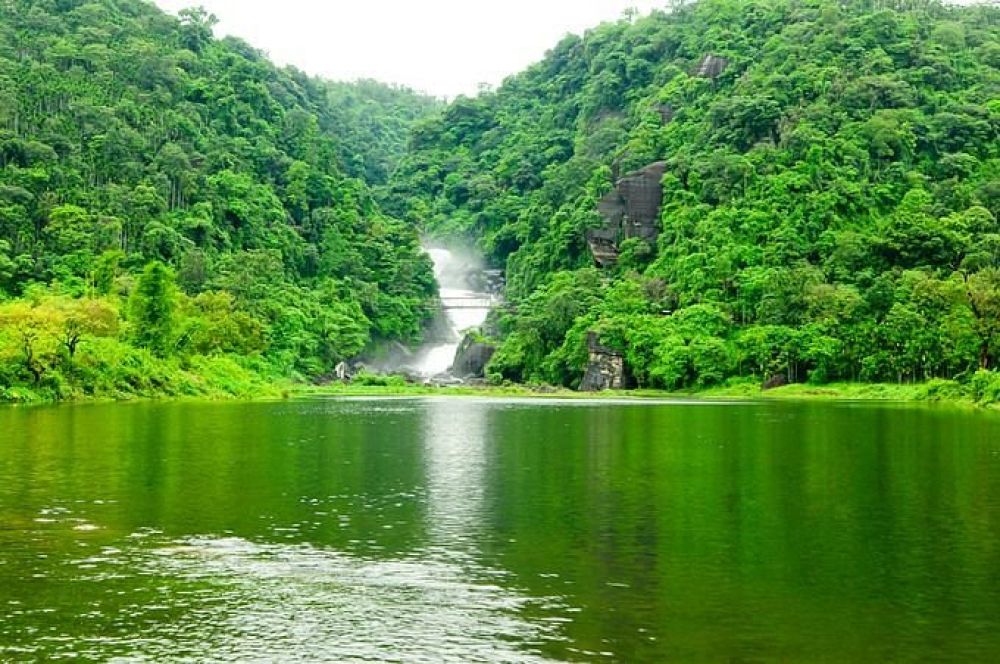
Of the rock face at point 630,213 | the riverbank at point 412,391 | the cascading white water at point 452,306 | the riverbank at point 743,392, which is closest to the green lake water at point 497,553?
the riverbank at point 412,391

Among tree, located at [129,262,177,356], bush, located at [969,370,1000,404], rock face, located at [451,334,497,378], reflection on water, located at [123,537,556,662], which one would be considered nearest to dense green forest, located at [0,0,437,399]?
tree, located at [129,262,177,356]

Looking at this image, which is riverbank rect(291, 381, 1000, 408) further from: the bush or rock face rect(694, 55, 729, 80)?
rock face rect(694, 55, 729, 80)

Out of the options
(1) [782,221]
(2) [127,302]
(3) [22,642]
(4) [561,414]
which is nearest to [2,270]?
(2) [127,302]

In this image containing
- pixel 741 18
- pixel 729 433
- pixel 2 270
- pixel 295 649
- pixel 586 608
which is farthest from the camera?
pixel 741 18

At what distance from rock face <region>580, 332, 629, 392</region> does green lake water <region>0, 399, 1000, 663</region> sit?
206ft

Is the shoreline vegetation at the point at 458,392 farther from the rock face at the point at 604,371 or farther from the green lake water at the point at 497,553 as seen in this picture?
the green lake water at the point at 497,553

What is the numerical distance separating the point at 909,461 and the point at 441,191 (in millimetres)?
141853

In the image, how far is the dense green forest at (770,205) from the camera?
83.8 meters

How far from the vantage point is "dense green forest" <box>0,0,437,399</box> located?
66.6 metres

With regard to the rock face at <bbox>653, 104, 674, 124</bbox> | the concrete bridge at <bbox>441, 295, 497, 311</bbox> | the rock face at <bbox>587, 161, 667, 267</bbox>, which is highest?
the rock face at <bbox>653, 104, 674, 124</bbox>

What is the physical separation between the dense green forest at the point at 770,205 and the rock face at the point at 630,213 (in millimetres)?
1351

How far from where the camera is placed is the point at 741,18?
14575 cm

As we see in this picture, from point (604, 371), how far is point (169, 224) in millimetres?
47383

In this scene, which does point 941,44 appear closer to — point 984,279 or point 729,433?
point 984,279
